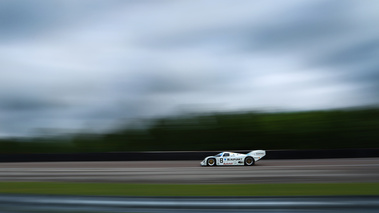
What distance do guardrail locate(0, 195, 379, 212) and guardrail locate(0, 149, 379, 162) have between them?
14.4 m

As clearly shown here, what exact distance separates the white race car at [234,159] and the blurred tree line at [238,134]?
38.6 feet

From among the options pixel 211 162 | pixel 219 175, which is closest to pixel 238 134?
pixel 211 162

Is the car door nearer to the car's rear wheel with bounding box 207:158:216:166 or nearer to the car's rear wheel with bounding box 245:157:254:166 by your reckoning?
the car's rear wheel with bounding box 207:158:216:166

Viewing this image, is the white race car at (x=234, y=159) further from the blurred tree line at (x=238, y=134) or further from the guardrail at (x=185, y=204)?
the blurred tree line at (x=238, y=134)

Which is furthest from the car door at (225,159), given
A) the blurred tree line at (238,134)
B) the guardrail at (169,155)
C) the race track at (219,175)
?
the blurred tree line at (238,134)

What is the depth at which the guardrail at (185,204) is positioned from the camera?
4.90 meters

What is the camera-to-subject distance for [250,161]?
16.4 meters

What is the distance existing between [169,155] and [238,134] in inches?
366

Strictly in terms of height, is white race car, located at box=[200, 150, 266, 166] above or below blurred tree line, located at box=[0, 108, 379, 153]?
below

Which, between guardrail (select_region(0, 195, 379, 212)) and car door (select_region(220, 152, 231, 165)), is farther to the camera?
car door (select_region(220, 152, 231, 165))

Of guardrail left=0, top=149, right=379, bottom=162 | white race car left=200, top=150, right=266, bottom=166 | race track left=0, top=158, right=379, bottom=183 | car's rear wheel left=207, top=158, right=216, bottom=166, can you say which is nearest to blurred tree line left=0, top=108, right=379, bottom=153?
guardrail left=0, top=149, right=379, bottom=162

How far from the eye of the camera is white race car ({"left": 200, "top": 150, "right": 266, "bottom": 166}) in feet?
53.7

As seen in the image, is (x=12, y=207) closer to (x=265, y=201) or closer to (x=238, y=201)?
(x=238, y=201)

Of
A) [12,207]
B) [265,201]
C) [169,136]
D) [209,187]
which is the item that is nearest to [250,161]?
[209,187]
